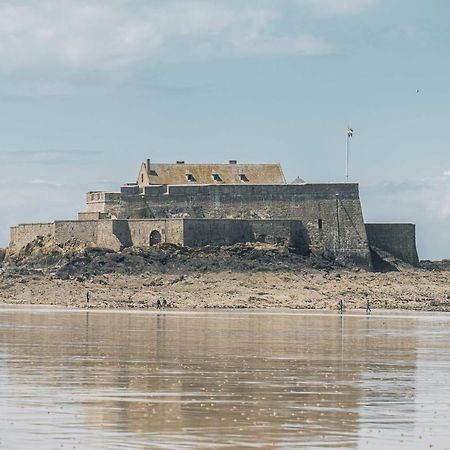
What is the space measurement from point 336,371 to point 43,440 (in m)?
10.5

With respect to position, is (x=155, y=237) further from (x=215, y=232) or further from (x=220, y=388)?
(x=220, y=388)

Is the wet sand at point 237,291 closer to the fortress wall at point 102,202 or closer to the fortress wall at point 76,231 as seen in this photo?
the fortress wall at point 76,231

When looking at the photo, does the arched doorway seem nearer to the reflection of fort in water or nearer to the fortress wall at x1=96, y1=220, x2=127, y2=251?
the fortress wall at x1=96, y1=220, x2=127, y2=251

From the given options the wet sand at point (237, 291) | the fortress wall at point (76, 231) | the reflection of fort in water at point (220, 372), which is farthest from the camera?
the fortress wall at point (76, 231)

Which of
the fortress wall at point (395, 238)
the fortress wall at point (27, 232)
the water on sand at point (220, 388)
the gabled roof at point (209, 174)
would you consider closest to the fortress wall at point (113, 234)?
the fortress wall at point (27, 232)

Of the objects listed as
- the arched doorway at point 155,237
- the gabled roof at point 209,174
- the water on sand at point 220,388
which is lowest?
the water on sand at point 220,388

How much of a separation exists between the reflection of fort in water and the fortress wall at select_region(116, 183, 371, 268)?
2774 cm

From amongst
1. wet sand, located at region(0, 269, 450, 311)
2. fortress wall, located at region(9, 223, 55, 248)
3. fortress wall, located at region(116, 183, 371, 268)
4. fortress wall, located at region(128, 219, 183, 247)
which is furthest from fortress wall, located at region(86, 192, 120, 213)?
wet sand, located at region(0, 269, 450, 311)

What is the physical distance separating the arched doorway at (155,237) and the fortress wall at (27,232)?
6.10m

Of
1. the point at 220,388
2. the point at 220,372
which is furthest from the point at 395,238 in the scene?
the point at 220,388

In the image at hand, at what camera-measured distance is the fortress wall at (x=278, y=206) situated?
229 ft

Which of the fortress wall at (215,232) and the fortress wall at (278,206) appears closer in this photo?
the fortress wall at (215,232)

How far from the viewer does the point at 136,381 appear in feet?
72.8

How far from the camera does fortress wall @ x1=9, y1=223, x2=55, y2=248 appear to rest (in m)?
70.4
